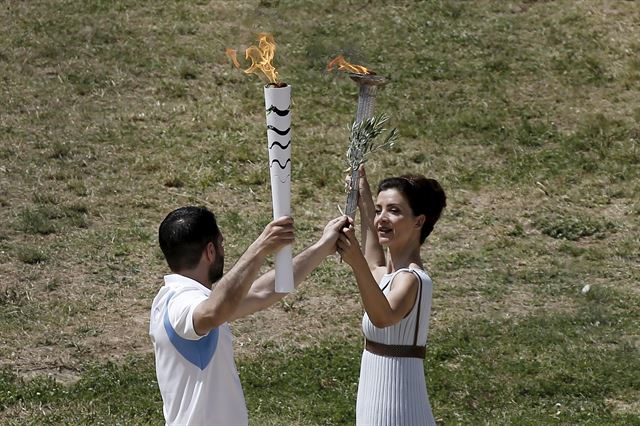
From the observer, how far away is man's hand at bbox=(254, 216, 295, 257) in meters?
4.66

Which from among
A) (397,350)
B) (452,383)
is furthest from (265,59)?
(452,383)

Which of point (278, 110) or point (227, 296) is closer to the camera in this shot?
point (227, 296)

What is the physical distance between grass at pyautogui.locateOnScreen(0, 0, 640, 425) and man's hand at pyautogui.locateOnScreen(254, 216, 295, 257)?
397 cm

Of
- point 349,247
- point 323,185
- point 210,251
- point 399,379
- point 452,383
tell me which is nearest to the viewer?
point 210,251

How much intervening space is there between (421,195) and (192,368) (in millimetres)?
1537

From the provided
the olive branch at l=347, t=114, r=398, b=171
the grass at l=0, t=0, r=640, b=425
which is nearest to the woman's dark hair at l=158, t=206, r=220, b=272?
the olive branch at l=347, t=114, r=398, b=171

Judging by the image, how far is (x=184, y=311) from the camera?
4699mm

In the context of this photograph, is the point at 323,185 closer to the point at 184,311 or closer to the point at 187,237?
the point at 187,237

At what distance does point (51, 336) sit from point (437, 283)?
3.67 metres

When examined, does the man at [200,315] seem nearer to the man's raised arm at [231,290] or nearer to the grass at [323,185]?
the man's raised arm at [231,290]

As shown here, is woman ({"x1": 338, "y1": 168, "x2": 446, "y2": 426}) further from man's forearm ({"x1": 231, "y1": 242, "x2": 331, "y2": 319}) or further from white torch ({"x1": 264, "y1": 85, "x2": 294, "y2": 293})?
white torch ({"x1": 264, "y1": 85, "x2": 294, "y2": 293})

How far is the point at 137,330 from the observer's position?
10234 mm

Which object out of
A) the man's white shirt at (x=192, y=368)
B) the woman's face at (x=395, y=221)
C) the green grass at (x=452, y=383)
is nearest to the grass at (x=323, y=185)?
the green grass at (x=452, y=383)

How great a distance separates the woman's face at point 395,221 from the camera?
5.62 metres
